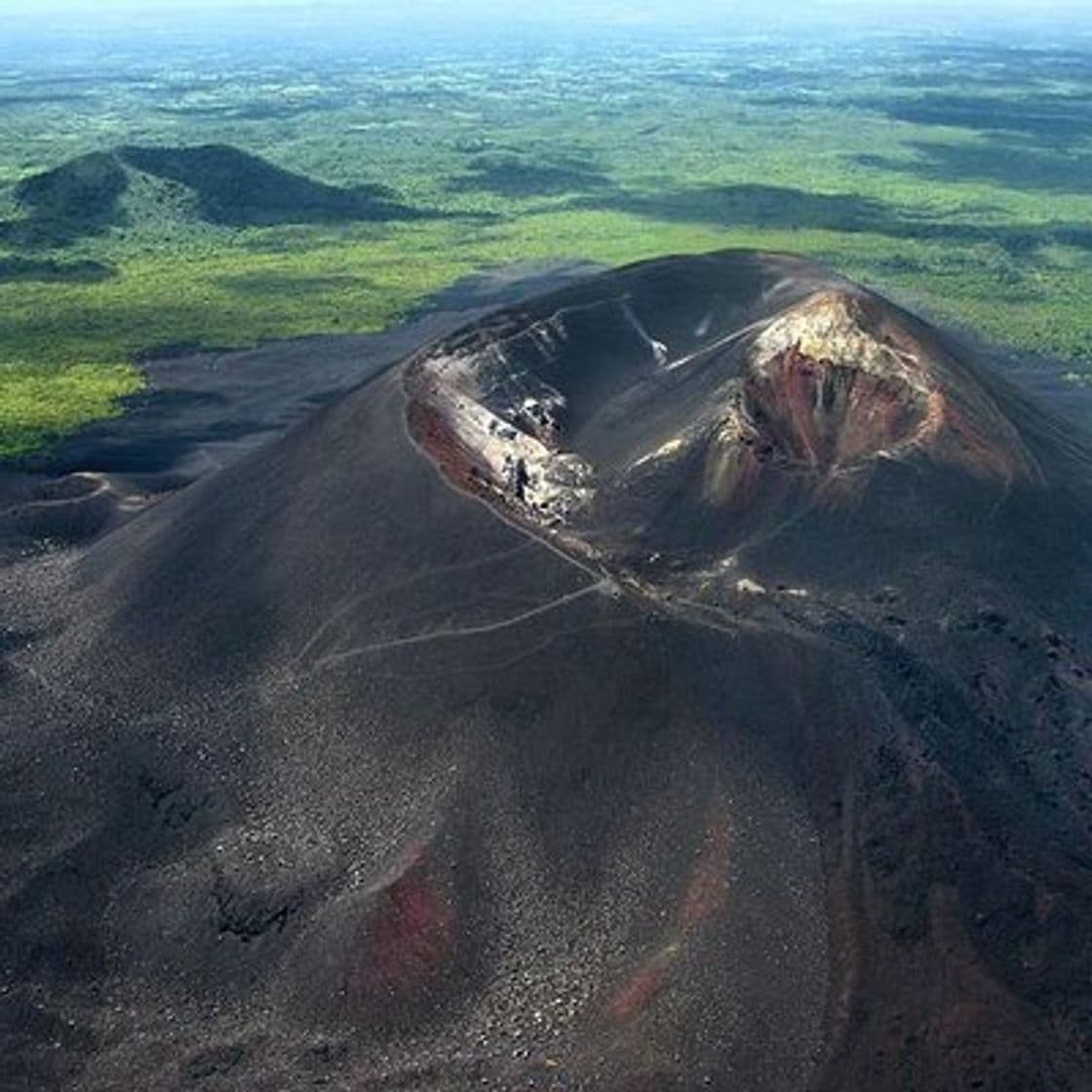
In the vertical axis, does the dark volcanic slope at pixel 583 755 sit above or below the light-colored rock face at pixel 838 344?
below

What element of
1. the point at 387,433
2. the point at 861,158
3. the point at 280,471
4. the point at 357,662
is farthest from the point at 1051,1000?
the point at 861,158

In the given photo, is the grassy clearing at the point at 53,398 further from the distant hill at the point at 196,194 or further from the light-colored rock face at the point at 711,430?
the distant hill at the point at 196,194

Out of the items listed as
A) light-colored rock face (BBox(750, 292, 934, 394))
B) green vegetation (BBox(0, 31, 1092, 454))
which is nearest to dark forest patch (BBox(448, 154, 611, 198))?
green vegetation (BBox(0, 31, 1092, 454))

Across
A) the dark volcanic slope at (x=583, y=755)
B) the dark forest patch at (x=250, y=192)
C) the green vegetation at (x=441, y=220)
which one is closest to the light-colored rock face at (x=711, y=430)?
the dark volcanic slope at (x=583, y=755)

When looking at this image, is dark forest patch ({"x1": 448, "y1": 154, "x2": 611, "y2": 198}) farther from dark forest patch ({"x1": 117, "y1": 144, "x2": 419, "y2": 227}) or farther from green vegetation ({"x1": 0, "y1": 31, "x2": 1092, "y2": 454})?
dark forest patch ({"x1": 117, "y1": 144, "x2": 419, "y2": 227})

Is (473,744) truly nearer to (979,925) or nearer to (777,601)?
(777,601)
